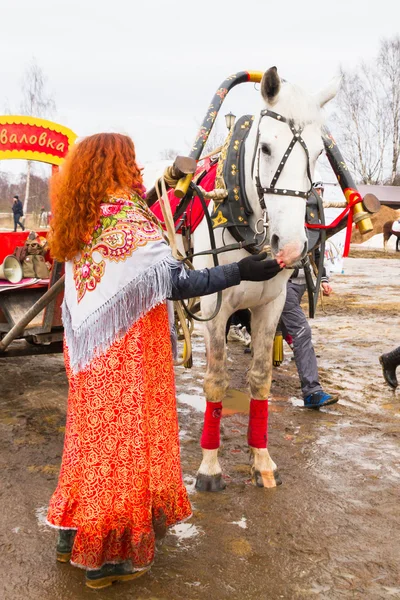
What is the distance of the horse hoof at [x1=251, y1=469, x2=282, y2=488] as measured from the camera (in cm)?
359

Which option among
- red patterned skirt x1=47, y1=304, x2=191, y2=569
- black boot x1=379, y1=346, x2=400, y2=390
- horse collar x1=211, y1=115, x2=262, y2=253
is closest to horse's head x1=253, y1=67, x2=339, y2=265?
horse collar x1=211, y1=115, x2=262, y2=253

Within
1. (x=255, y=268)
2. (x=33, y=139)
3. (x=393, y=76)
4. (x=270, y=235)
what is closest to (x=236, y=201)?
(x=270, y=235)

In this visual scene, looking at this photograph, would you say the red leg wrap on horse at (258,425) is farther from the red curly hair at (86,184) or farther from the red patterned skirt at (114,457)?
the red curly hair at (86,184)

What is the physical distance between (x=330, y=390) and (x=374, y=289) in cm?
817

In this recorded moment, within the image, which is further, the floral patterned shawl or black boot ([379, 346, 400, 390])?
black boot ([379, 346, 400, 390])

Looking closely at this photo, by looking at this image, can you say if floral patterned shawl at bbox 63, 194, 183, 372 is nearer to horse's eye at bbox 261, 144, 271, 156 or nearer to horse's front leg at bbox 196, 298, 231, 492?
horse's eye at bbox 261, 144, 271, 156

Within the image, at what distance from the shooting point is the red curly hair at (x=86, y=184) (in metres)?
2.44

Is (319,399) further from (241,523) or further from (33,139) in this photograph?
(33,139)

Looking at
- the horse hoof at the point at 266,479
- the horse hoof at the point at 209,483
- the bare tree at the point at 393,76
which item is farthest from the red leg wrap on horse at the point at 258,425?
the bare tree at the point at 393,76

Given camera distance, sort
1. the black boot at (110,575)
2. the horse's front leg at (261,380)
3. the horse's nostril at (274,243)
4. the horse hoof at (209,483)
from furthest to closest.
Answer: the horse's front leg at (261,380), the horse hoof at (209,483), the horse's nostril at (274,243), the black boot at (110,575)

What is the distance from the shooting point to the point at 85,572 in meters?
2.67

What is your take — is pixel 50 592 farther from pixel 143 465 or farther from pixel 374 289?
pixel 374 289

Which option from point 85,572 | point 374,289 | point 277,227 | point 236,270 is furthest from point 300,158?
A: point 374,289

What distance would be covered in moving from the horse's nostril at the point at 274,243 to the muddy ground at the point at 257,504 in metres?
1.37
